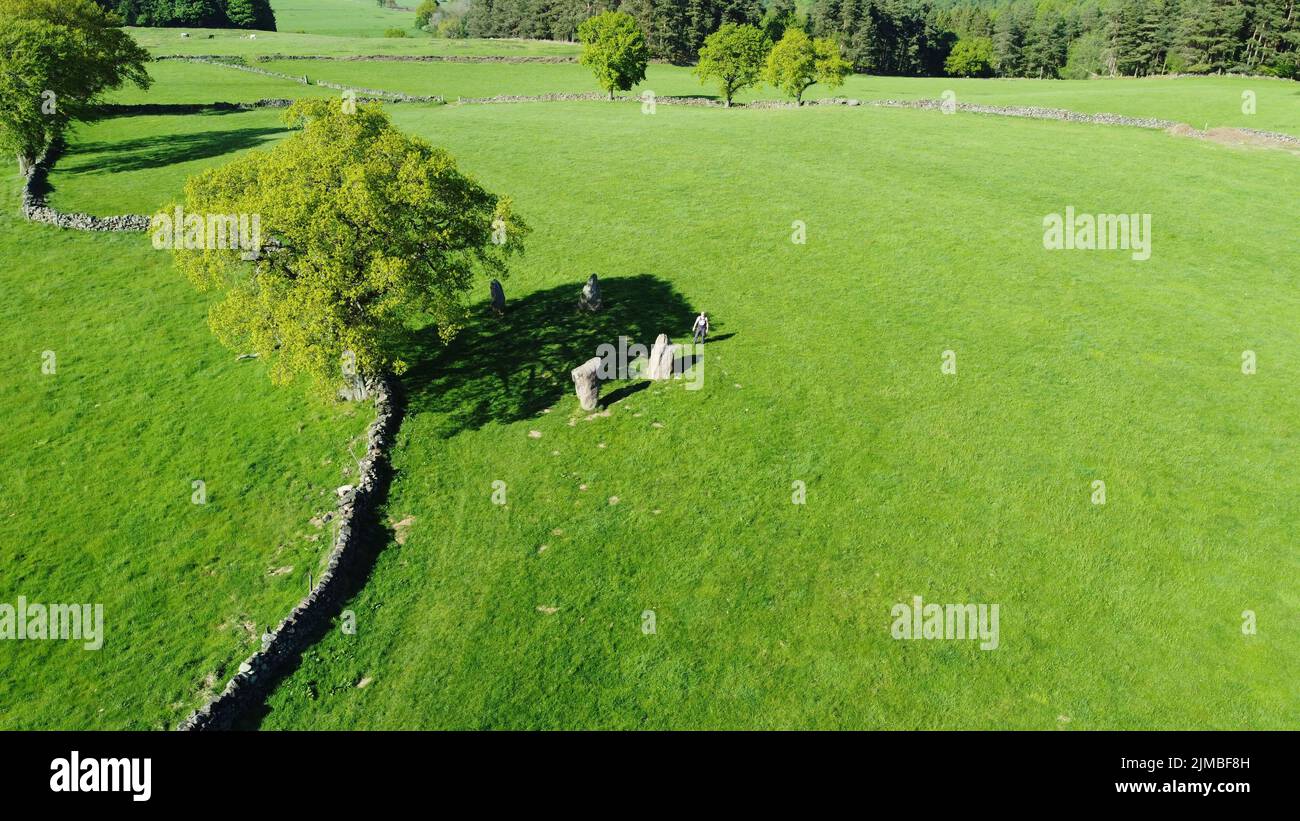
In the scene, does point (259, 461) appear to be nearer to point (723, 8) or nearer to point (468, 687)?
point (468, 687)

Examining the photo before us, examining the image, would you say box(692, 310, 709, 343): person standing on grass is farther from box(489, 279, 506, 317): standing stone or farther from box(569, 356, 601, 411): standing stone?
box(489, 279, 506, 317): standing stone

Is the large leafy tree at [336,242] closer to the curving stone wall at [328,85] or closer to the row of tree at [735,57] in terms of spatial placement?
the row of tree at [735,57]

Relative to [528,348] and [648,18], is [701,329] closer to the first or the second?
[528,348]

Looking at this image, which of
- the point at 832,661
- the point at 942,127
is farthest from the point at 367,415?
the point at 942,127

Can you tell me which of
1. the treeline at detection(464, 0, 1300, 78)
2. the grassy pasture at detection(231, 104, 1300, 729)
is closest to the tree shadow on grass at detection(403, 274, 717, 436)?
the grassy pasture at detection(231, 104, 1300, 729)

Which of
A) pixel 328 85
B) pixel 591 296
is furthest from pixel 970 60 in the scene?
pixel 591 296
